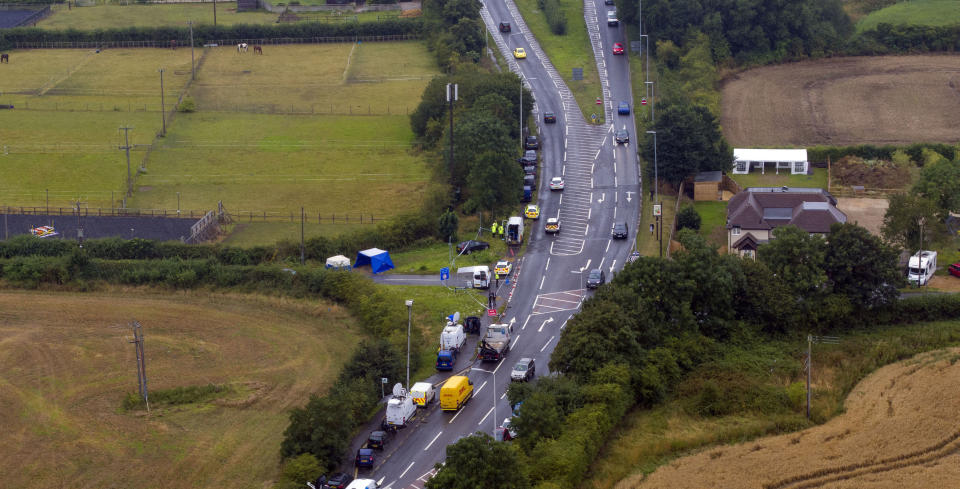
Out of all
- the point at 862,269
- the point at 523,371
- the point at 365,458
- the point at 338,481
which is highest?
the point at 862,269

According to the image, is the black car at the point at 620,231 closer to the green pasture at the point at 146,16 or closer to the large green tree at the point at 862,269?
the large green tree at the point at 862,269

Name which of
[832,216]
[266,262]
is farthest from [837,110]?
[266,262]

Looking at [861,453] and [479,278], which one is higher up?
[479,278]

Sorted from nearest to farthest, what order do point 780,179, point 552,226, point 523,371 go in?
1. point 523,371
2. point 552,226
3. point 780,179

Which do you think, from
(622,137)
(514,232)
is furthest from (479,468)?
(622,137)

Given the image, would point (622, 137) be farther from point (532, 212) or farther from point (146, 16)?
point (146, 16)

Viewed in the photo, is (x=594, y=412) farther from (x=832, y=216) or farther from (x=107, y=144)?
(x=107, y=144)
